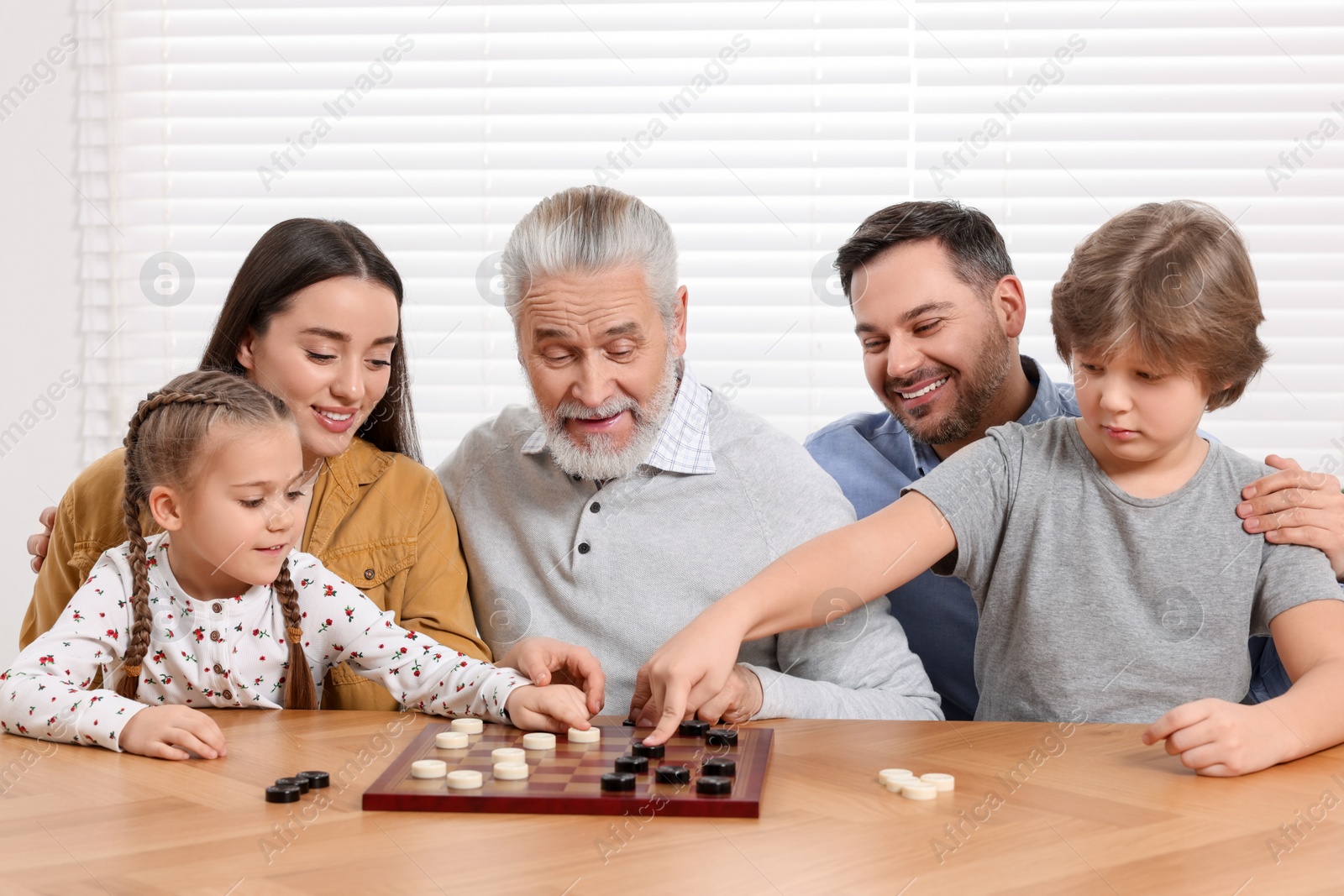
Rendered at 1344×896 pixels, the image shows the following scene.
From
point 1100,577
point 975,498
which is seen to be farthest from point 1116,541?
point 975,498

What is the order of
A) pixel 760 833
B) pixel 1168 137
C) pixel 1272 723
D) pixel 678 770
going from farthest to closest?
1. pixel 1168 137
2. pixel 1272 723
3. pixel 678 770
4. pixel 760 833

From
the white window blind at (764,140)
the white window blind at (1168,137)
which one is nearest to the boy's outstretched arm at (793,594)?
the white window blind at (764,140)

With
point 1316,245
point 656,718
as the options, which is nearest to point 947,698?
point 656,718

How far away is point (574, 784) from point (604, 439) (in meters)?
0.83

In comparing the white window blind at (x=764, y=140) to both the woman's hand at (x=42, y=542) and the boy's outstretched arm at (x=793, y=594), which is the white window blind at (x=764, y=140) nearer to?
the woman's hand at (x=42, y=542)

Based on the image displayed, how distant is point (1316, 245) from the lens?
10.3 feet

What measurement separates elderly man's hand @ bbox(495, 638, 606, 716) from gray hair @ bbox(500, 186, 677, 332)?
0.64 metres

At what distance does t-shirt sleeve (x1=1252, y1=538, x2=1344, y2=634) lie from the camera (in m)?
1.57

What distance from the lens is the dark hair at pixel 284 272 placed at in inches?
82.9

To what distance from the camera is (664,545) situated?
203cm

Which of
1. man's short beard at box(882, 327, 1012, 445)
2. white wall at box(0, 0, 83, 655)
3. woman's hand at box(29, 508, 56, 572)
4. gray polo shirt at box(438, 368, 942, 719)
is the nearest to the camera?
gray polo shirt at box(438, 368, 942, 719)

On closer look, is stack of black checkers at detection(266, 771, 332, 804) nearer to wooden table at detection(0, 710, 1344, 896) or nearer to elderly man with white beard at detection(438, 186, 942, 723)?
wooden table at detection(0, 710, 1344, 896)

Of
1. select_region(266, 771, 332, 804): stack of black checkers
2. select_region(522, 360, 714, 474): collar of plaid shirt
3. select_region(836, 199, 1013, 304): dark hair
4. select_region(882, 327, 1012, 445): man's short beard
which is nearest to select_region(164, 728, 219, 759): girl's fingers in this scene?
select_region(266, 771, 332, 804): stack of black checkers

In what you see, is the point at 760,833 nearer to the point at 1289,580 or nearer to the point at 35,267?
the point at 1289,580
